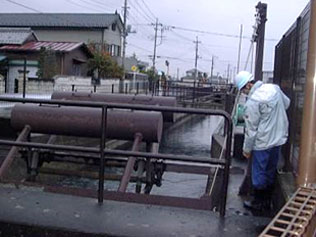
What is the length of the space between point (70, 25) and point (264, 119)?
1899 inches

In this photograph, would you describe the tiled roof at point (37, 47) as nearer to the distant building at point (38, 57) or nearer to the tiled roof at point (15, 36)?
the distant building at point (38, 57)

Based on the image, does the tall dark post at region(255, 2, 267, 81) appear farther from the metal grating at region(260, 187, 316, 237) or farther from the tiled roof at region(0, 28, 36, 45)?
the tiled roof at region(0, 28, 36, 45)

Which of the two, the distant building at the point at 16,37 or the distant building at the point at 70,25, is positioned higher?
the distant building at the point at 70,25

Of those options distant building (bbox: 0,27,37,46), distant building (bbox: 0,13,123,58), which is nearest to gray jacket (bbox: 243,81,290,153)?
distant building (bbox: 0,27,37,46)

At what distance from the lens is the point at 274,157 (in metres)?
4.69

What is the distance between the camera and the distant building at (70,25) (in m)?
50.2

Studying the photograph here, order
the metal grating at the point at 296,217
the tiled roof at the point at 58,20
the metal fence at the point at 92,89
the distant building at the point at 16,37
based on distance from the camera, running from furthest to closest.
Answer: the tiled roof at the point at 58,20 → the distant building at the point at 16,37 → the metal fence at the point at 92,89 → the metal grating at the point at 296,217

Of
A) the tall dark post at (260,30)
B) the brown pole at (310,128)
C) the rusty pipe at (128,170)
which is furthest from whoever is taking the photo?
the tall dark post at (260,30)

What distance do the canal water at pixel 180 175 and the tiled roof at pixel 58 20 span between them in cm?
2750

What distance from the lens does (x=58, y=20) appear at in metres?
51.0

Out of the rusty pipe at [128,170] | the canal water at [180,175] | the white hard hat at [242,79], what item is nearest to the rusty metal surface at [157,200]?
the rusty pipe at [128,170]

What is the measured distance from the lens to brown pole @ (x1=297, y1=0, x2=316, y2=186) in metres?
2.81

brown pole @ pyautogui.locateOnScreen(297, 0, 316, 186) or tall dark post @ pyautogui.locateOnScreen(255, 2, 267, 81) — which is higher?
tall dark post @ pyautogui.locateOnScreen(255, 2, 267, 81)

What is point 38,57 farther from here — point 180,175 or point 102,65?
point 180,175
